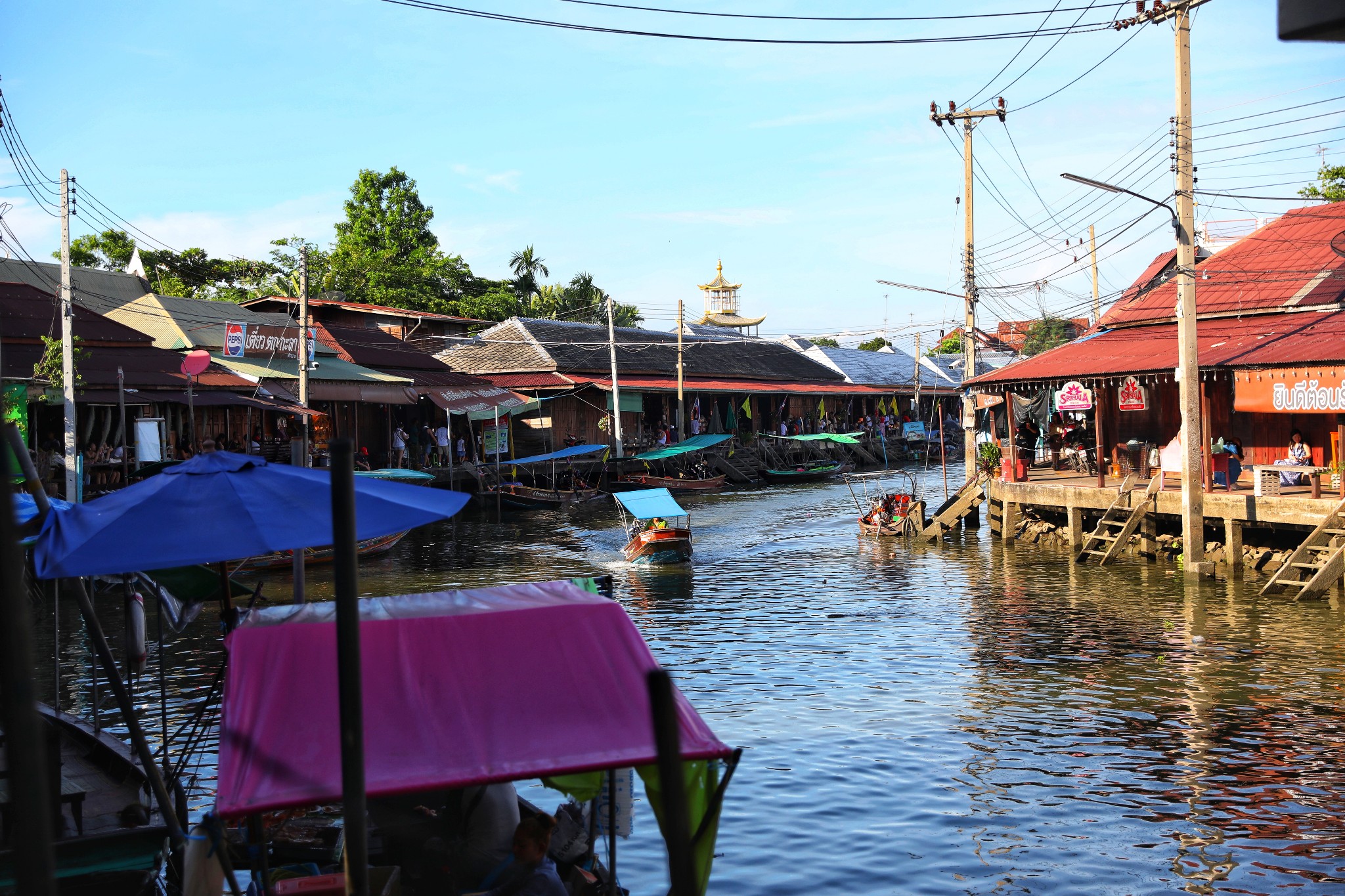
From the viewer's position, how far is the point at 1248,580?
59.4ft

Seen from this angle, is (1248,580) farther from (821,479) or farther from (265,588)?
(821,479)

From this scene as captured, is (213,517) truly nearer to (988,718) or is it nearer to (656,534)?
(988,718)

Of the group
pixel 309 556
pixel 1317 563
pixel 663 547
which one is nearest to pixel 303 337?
pixel 309 556

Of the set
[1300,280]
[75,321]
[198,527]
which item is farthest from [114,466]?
[1300,280]

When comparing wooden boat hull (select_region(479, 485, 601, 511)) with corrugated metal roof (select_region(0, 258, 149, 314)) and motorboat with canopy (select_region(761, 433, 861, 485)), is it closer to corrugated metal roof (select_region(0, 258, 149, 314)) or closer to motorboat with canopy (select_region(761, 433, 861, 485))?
motorboat with canopy (select_region(761, 433, 861, 485))

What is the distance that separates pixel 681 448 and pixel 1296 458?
2148cm

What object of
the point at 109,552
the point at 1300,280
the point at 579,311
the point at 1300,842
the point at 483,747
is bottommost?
the point at 1300,842

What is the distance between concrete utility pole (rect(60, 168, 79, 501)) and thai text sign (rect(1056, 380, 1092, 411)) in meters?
19.7

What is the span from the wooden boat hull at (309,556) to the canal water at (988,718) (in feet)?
4.77

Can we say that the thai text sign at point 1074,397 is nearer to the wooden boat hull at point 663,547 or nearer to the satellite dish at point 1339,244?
the satellite dish at point 1339,244

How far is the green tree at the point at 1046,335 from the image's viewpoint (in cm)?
6577

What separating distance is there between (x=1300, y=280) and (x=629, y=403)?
956 inches

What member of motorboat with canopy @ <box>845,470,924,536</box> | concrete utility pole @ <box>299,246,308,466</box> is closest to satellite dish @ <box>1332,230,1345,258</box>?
motorboat with canopy @ <box>845,470,924,536</box>

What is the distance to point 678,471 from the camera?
40.8 m
